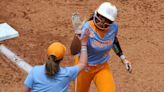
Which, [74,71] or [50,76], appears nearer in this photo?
[50,76]

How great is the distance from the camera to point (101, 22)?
16.6 ft

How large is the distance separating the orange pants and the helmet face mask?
57 centimetres

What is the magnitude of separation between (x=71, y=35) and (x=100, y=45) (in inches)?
119

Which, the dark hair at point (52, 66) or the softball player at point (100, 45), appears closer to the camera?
the dark hair at point (52, 66)

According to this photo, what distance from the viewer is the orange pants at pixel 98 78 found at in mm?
5242

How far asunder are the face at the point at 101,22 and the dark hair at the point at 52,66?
3.89 ft

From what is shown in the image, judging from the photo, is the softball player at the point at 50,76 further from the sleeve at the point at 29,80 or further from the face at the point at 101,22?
the face at the point at 101,22

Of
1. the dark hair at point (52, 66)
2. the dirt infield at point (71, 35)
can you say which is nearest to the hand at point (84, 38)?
the dark hair at point (52, 66)

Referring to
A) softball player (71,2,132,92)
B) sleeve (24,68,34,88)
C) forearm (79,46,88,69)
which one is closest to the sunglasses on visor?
softball player (71,2,132,92)

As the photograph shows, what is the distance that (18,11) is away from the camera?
28.8 ft

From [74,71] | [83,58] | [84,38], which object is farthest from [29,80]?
[84,38]

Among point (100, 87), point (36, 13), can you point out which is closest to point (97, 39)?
point (100, 87)

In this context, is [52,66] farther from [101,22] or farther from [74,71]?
[101,22]

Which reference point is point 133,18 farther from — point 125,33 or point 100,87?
point 100,87
